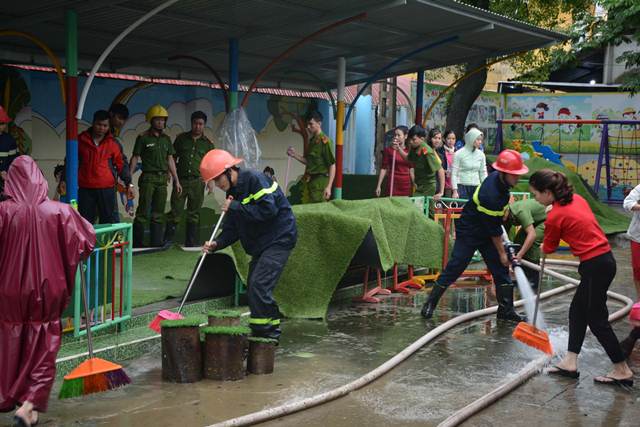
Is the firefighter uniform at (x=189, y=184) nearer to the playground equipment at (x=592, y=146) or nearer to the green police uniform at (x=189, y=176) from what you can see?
the green police uniform at (x=189, y=176)

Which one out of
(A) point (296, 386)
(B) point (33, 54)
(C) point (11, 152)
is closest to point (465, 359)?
(A) point (296, 386)

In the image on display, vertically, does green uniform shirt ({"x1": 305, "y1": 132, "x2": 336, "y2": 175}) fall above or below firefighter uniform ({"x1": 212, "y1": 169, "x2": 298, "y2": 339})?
above

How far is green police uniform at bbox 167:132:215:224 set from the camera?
11516 millimetres

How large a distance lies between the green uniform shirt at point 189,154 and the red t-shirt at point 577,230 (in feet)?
20.7

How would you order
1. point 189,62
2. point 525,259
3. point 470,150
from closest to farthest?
point 525,259
point 470,150
point 189,62

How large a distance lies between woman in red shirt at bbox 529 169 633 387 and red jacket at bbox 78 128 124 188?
5444 millimetres

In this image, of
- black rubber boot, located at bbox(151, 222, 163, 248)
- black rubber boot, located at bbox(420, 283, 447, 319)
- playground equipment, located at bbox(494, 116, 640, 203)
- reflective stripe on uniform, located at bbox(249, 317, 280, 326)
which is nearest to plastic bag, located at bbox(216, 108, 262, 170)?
black rubber boot, located at bbox(151, 222, 163, 248)

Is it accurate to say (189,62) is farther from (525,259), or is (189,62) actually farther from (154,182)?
(525,259)

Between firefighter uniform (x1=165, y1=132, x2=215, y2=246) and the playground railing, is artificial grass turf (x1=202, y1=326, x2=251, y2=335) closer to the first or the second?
the playground railing

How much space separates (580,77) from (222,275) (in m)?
24.9

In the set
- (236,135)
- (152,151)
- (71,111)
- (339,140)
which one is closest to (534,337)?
(71,111)

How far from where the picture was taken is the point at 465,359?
7004 mm

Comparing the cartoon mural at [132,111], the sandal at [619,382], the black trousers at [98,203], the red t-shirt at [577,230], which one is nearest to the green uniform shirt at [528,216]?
the red t-shirt at [577,230]

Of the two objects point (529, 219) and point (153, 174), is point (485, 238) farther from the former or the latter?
point (153, 174)
